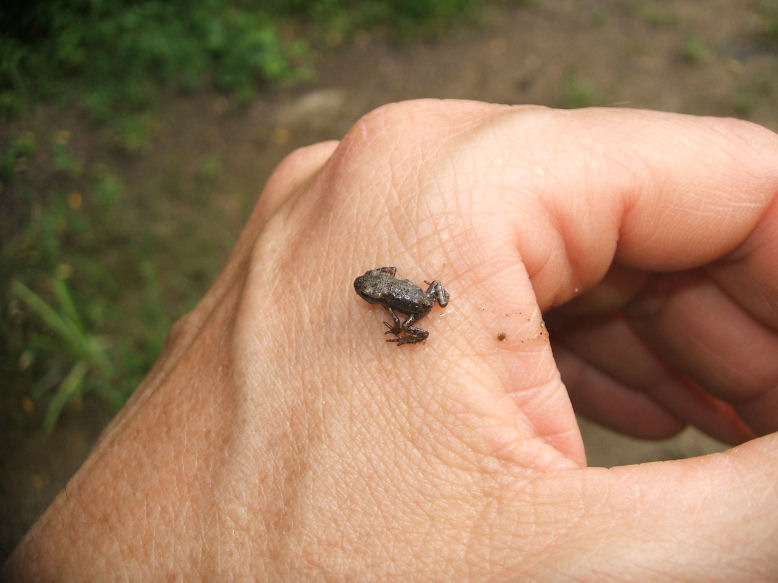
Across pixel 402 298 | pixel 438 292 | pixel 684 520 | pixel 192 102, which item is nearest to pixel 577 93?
pixel 192 102

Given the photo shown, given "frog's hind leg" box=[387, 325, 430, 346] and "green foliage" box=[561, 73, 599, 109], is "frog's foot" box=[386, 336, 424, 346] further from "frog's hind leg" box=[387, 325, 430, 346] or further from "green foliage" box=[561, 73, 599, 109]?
"green foliage" box=[561, 73, 599, 109]

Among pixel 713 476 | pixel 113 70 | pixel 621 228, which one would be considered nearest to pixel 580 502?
pixel 713 476

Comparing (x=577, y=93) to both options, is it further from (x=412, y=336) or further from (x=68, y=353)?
(x=68, y=353)

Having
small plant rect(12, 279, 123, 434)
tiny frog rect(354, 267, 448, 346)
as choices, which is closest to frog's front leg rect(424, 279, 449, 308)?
tiny frog rect(354, 267, 448, 346)

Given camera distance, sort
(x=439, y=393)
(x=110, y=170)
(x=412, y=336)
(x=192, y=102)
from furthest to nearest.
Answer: (x=192, y=102) < (x=110, y=170) < (x=412, y=336) < (x=439, y=393)

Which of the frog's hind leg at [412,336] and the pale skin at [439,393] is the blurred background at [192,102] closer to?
the pale skin at [439,393]

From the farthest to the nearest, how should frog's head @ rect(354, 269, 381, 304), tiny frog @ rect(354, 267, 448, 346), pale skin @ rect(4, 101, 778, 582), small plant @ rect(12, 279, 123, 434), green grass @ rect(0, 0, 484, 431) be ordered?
green grass @ rect(0, 0, 484, 431) < small plant @ rect(12, 279, 123, 434) < frog's head @ rect(354, 269, 381, 304) < tiny frog @ rect(354, 267, 448, 346) < pale skin @ rect(4, 101, 778, 582)
